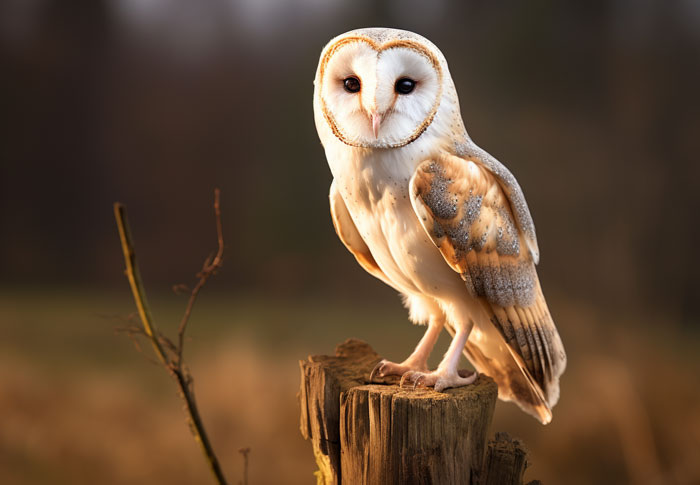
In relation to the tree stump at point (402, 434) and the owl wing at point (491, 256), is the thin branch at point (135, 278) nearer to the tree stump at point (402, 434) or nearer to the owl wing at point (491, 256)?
the tree stump at point (402, 434)

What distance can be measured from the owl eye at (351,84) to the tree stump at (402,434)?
61 cm

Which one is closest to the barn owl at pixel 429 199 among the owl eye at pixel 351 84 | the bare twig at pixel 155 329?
the owl eye at pixel 351 84

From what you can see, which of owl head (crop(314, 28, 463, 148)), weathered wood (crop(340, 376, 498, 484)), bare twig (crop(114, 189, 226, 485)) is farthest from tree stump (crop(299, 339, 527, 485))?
owl head (crop(314, 28, 463, 148))

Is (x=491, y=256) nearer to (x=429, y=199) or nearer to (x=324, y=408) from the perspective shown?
(x=429, y=199)

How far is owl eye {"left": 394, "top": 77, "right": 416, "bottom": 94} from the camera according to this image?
1.31 m

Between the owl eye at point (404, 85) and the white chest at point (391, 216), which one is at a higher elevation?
the owl eye at point (404, 85)

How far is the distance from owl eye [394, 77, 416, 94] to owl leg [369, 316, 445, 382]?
0.61 meters

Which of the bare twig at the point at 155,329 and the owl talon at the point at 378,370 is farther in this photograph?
the owl talon at the point at 378,370

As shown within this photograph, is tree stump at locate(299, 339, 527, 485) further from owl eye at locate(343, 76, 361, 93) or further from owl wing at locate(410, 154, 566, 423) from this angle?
owl eye at locate(343, 76, 361, 93)

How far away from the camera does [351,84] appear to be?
1.34 meters

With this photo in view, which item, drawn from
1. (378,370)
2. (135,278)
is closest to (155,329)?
(135,278)

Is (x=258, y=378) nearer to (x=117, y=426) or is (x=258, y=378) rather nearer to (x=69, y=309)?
(x=117, y=426)

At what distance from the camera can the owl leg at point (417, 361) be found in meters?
1.53

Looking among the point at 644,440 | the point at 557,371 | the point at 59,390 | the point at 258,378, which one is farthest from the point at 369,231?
the point at 59,390
